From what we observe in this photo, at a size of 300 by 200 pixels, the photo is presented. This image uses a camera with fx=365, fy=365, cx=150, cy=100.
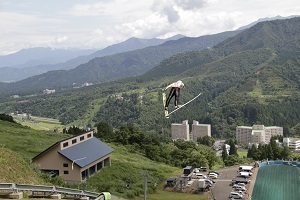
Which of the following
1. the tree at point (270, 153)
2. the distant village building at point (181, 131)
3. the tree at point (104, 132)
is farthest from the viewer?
the distant village building at point (181, 131)

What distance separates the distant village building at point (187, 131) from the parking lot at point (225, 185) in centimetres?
10311

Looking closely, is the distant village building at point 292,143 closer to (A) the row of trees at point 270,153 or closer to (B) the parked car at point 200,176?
(A) the row of trees at point 270,153

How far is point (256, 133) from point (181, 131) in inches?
1229

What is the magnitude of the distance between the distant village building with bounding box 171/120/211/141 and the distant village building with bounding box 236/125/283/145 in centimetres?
1307

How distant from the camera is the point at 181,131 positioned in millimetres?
155250

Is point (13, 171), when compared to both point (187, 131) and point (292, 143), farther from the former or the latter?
point (187, 131)

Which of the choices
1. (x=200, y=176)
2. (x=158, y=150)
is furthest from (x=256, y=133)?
(x=200, y=176)

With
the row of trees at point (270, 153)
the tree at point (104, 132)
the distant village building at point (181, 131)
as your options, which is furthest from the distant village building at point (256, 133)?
the tree at point (104, 132)

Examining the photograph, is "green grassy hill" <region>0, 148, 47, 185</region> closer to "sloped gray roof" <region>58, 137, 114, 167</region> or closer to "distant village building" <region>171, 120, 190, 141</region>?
"sloped gray roof" <region>58, 137, 114, 167</region>

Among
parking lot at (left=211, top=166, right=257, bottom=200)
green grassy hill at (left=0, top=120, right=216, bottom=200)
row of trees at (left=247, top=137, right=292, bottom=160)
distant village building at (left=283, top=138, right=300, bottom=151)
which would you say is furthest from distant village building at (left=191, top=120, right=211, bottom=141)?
parking lot at (left=211, top=166, right=257, bottom=200)

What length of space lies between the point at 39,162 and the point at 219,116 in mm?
140493

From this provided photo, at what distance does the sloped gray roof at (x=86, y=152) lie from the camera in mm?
36328

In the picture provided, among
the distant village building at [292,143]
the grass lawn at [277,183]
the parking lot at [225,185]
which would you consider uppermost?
the parking lot at [225,185]

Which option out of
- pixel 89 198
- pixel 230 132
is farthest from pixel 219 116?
pixel 89 198
